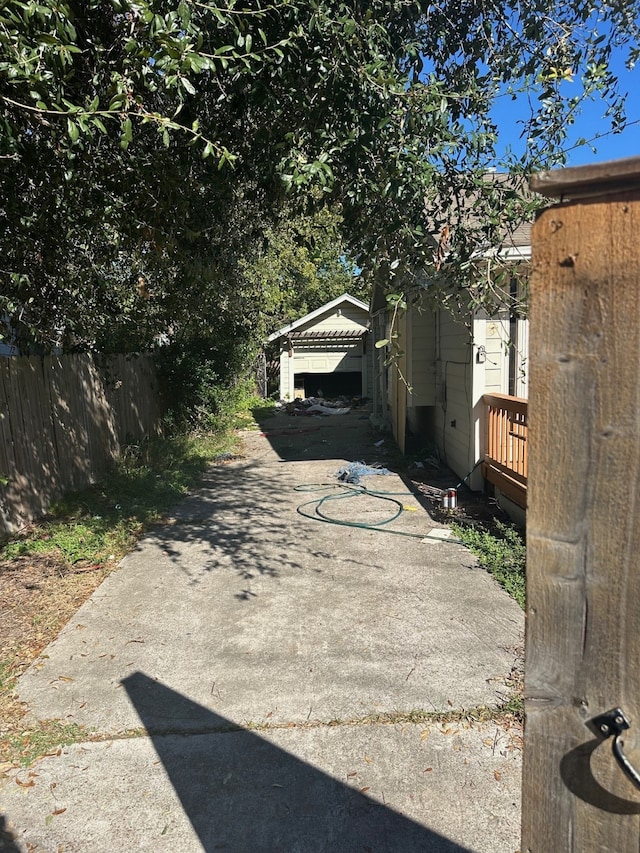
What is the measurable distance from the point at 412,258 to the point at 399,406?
6.81 m

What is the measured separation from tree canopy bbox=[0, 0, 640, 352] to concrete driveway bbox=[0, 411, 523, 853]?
8.18ft

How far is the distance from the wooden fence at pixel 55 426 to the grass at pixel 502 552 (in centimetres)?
415

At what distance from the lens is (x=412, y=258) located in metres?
3.82

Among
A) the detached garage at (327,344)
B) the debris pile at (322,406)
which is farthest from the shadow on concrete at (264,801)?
the detached garage at (327,344)

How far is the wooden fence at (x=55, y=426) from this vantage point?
6047 millimetres

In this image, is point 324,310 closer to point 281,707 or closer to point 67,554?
point 67,554

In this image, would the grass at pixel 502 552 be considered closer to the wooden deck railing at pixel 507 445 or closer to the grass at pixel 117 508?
the wooden deck railing at pixel 507 445

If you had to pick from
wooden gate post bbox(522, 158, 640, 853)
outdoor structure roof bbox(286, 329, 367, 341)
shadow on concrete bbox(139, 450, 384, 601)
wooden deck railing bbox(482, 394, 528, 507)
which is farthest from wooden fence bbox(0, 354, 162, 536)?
outdoor structure roof bbox(286, 329, 367, 341)

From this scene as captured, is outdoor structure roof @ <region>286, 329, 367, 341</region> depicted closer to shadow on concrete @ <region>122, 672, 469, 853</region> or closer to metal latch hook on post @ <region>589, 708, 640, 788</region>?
shadow on concrete @ <region>122, 672, 469, 853</region>

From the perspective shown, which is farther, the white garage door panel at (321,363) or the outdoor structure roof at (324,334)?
the white garage door panel at (321,363)

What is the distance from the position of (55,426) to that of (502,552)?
215 inches

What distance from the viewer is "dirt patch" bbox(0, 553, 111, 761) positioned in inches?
132

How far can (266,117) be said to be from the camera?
4227mm

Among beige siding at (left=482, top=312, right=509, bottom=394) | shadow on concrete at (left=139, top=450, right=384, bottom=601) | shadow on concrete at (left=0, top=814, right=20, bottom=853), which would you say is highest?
beige siding at (left=482, top=312, right=509, bottom=394)
